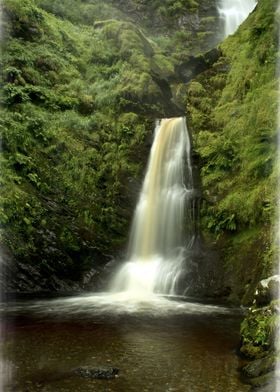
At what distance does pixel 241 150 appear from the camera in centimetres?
1377

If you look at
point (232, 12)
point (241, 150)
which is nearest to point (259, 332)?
point (241, 150)

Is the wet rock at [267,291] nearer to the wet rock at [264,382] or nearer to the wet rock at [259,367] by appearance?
the wet rock at [259,367]

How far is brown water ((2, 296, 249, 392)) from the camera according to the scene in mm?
5598

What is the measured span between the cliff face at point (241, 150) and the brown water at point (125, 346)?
75.8 inches

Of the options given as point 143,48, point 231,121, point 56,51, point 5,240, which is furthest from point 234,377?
point 143,48

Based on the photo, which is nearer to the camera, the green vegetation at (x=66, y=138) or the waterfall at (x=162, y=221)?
the waterfall at (x=162, y=221)

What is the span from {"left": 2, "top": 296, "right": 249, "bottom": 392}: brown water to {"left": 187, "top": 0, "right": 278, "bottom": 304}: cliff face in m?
1.92

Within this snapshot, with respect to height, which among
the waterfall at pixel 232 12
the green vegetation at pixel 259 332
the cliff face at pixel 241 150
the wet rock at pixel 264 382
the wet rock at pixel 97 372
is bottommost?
the wet rock at pixel 97 372

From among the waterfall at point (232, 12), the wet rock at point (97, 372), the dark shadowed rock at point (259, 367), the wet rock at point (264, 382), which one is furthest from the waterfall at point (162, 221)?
the waterfall at point (232, 12)

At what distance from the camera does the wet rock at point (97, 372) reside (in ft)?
19.0

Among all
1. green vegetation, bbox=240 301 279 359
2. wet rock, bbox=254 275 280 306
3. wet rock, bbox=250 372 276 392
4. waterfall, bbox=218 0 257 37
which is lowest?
wet rock, bbox=250 372 276 392

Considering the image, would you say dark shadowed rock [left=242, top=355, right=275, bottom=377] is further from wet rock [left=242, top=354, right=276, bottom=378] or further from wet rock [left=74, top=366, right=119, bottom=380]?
wet rock [left=74, top=366, right=119, bottom=380]

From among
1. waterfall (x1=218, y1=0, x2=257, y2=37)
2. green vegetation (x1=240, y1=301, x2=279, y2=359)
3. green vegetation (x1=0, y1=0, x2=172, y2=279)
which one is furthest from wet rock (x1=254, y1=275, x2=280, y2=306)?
waterfall (x1=218, y1=0, x2=257, y2=37)

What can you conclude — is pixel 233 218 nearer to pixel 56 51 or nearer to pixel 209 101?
pixel 209 101
